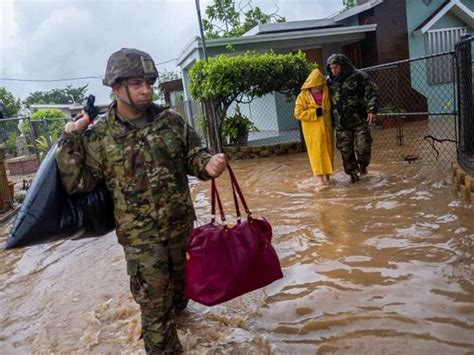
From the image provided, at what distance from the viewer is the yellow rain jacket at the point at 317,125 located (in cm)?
641

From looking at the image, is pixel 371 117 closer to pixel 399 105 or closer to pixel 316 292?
pixel 316 292

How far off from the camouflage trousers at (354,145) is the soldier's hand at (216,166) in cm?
432

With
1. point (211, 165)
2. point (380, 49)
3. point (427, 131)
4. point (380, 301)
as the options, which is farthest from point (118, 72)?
point (380, 49)

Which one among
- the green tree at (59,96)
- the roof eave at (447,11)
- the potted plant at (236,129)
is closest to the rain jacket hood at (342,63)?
the potted plant at (236,129)

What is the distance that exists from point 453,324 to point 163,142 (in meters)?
1.94

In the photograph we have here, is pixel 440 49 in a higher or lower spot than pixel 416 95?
higher

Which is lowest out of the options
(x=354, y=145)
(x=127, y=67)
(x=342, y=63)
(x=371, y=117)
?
(x=354, y=145)

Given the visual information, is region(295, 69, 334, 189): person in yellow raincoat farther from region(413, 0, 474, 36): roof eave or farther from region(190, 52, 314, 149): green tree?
region(413, 0, 474, 36): roof eave

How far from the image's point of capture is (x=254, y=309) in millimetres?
3250

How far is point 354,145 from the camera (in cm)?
659

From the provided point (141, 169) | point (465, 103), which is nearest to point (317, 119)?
point (465, 103)

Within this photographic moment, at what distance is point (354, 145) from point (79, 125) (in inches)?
189

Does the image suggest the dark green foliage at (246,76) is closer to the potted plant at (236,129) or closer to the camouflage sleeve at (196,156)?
the potted plant at (236,129)

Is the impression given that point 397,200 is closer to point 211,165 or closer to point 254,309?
point 254,309
